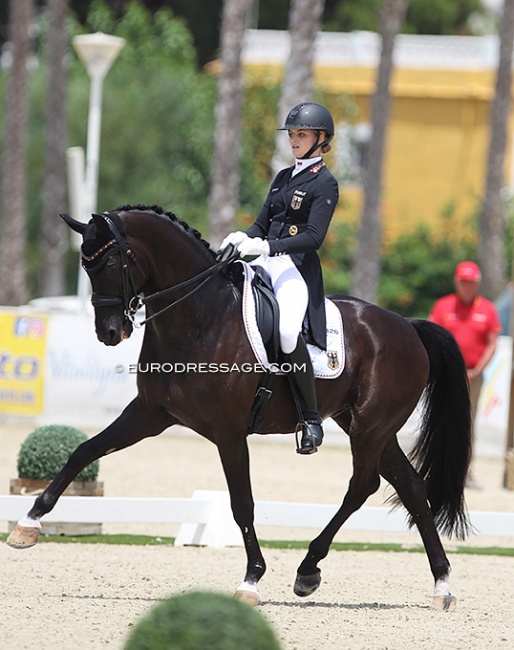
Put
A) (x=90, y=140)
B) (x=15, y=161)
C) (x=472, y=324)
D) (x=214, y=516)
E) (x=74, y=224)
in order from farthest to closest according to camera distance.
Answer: (x=15, y=161) < (x=90, y=140) < (x=472, y=324) < (x=214, y=516) < (x=74, y=224)

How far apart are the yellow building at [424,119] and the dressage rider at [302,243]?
2269 centimetres

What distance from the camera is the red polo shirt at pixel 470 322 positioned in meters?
12.7

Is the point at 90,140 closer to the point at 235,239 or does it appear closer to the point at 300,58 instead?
the point at 300,58

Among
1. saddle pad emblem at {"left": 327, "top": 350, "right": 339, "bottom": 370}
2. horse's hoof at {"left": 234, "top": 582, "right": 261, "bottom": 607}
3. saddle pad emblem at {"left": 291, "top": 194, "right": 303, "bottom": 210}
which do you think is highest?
saddle pad emblem at {"left": 291, "top": 194, "right": 303, "bottom": 210}

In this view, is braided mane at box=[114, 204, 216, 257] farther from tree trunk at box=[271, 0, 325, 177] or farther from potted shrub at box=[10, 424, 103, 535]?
tree trunk at box=[271, 0, 325, 177]

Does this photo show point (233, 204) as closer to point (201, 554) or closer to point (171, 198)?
point (171, 198)

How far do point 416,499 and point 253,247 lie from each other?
73.0 inches

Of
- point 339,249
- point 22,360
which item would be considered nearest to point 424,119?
point 339,249

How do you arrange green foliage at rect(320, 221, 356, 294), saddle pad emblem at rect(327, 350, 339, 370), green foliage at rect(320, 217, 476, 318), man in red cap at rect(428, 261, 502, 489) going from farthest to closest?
1. green foliage at rect(320, 221, 356, 294)
2. green foliage at rect(320, 217, 476, 318)
3. man in red cap at rect(428, 261, 502, 489)
4. saddle pad emblem at rect(327, 350, 339, 370)

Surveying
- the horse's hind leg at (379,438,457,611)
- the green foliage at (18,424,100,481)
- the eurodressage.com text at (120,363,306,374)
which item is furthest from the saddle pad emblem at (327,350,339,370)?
the green foliage at (18,424,100,481)

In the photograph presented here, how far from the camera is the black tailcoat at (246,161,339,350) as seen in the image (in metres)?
6.98

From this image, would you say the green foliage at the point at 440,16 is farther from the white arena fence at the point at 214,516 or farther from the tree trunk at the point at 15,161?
the white arena fence at the point at 214,516

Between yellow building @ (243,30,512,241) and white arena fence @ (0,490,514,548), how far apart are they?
21.1 m

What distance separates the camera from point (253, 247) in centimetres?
683
